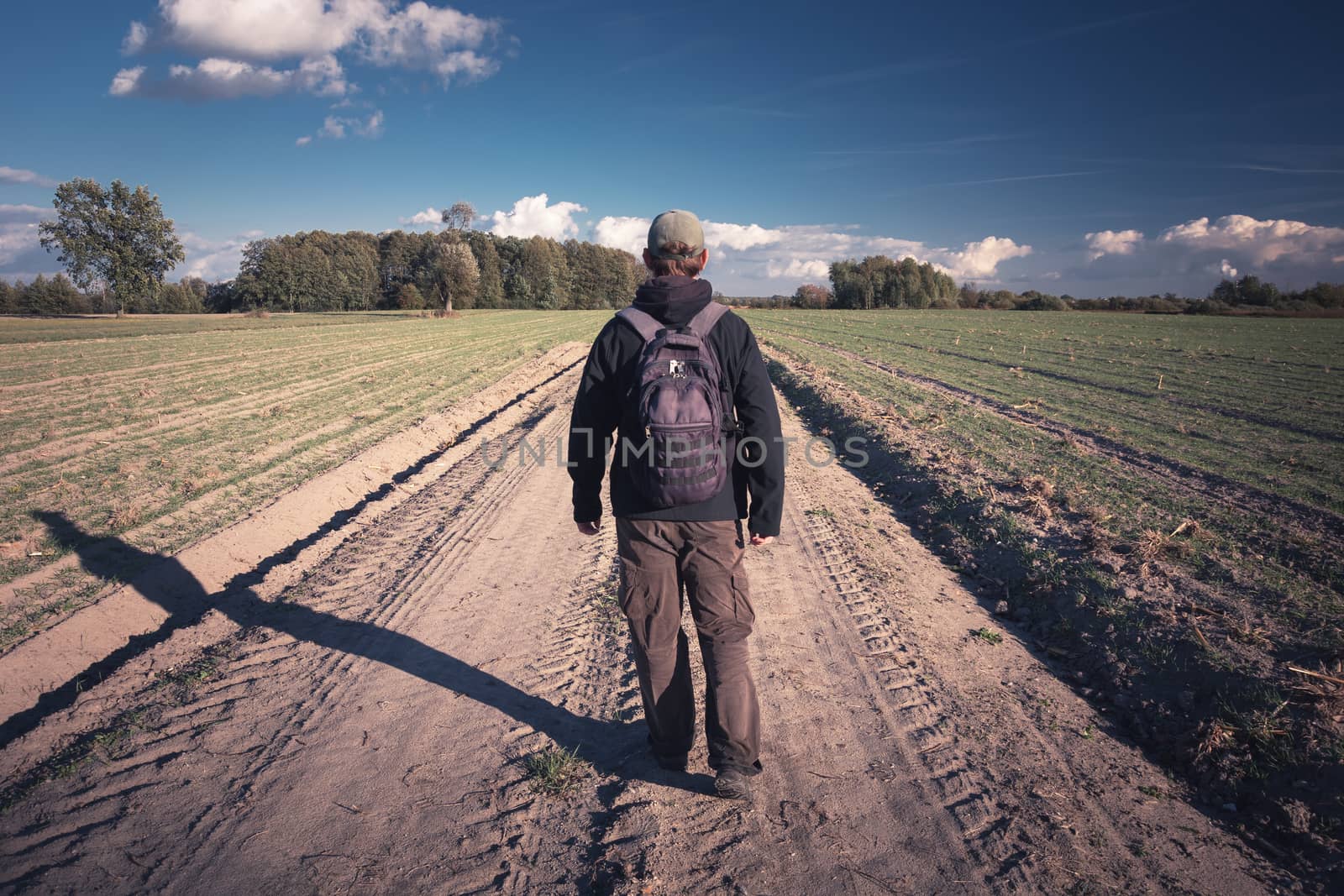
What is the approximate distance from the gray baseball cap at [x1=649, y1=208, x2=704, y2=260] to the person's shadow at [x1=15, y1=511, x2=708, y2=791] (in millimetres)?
2569

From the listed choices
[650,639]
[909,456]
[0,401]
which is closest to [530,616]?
[650,639]

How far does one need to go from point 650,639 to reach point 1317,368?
30.5 m

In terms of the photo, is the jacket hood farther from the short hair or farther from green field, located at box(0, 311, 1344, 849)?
green field, located at box(0, 311, 1344, 849)

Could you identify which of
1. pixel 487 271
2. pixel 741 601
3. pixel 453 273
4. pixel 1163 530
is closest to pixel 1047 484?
pixel 1163 530

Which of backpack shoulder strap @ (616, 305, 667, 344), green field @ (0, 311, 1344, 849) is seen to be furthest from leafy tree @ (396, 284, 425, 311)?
backpack shoulder strap @ (616, 305, 667, 344)

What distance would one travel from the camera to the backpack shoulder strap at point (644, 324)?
2621mm

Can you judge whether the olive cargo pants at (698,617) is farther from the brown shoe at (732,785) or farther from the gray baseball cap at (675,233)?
the gray baseball cap at (675,233)

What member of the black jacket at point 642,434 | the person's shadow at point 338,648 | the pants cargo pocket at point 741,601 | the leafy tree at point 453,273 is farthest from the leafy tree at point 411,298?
the pants cargo pocket at point 741,601

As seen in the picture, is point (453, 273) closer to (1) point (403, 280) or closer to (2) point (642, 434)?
(1) point (403, 280)

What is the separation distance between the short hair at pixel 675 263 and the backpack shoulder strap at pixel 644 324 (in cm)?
21

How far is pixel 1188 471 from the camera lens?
9023mm

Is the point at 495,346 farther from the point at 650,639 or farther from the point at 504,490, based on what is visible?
the point at 650,639

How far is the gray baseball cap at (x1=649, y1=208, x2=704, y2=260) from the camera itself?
2633 mm

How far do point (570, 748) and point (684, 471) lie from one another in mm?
1882
